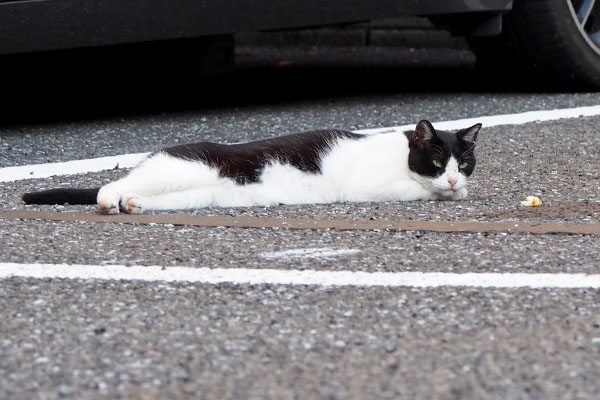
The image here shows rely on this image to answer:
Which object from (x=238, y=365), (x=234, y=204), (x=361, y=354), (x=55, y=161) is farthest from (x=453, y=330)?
(x=55, y=161)

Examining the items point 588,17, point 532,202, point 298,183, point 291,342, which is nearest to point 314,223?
point 298,183

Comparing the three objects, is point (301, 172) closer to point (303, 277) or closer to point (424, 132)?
point (424, 132)

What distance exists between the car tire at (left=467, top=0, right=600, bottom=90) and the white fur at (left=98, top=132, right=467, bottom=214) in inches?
91.8

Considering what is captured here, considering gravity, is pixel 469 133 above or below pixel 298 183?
above

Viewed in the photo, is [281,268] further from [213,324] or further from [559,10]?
[559,10]

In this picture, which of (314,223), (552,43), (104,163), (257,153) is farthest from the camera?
(552,43)

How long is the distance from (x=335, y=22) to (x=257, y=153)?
192 cm

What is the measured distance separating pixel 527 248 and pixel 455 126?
245cm

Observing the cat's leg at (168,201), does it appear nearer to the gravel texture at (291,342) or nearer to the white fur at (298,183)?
the white fur at (298,183)

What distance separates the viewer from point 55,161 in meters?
5.12

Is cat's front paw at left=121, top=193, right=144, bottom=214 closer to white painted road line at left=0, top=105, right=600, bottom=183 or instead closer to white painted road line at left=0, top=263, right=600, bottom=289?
white painted road line at left=0, top=263, right=600, bottom=289

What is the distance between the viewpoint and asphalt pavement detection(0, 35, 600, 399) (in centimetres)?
230

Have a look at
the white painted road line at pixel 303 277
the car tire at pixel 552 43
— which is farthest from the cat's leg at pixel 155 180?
the car tire at pixel 552 43

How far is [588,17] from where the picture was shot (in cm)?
691
